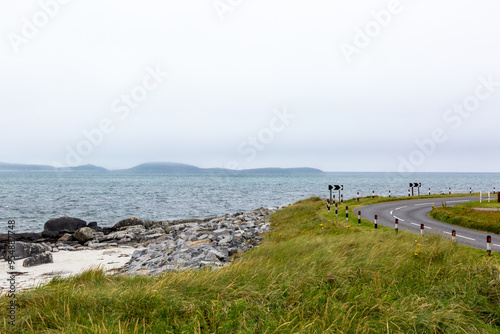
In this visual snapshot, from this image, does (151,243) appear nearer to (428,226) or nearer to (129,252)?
(129,252)

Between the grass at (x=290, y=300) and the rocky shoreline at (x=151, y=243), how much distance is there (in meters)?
2.66

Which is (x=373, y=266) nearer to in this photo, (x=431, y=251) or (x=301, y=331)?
(x=431, y=251)

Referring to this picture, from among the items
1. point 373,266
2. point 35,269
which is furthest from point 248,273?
point 35,269

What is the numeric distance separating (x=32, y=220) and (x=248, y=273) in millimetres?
36137

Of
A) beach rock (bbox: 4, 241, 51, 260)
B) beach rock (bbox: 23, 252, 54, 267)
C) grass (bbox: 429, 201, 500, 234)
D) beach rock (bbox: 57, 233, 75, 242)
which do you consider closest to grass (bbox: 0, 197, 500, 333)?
beach rock (bbox: 23, 252, 54, 267)

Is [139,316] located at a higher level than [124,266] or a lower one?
higher

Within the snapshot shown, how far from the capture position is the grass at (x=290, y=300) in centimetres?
525

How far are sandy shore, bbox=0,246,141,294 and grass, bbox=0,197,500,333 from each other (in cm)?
745

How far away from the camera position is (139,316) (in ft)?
18.5

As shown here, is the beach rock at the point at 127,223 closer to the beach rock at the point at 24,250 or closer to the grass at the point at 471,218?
the beach rock at the point at 24,250

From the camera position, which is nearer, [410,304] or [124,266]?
[410,304]

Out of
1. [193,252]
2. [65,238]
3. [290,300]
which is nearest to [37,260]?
[193,252]

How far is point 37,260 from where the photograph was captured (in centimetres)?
1659

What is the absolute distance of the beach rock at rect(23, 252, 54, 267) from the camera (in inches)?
636
